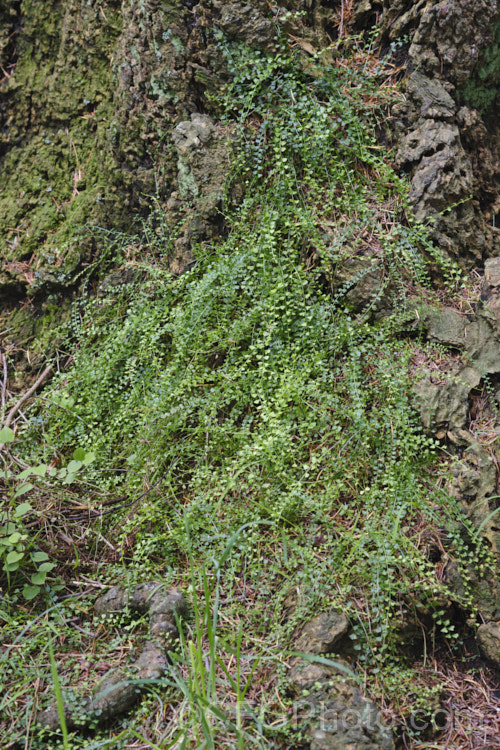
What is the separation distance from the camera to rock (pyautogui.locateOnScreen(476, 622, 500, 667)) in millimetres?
2111

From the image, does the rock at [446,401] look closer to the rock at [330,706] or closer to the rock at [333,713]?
the rock at [330,706]

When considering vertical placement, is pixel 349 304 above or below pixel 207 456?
above

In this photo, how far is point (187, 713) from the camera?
1872 mm

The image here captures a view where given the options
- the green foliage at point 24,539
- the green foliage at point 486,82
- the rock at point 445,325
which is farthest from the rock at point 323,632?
the green foliage at point 486,82

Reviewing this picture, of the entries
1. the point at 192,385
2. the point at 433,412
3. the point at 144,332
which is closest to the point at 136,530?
the point at 192,385

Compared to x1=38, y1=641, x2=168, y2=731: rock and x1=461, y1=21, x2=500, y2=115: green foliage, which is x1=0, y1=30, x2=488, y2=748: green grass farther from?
x1=461, y1=21, x2=500, y2=115: green foliage

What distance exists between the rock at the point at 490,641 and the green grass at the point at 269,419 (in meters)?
0.12

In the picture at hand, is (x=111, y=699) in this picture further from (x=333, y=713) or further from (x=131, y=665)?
(x=333, y=713)

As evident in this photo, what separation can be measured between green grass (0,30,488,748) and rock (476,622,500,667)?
0.12m

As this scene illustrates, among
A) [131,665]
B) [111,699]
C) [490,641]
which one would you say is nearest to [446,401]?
[490,641]

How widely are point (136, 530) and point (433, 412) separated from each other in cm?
157

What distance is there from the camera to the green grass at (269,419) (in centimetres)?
209

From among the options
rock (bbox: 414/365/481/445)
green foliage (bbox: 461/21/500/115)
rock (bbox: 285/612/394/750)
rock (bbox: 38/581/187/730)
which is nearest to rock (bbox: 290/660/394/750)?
rock (bbox: 285/612/394/750)

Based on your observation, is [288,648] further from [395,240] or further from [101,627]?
[395,240]
